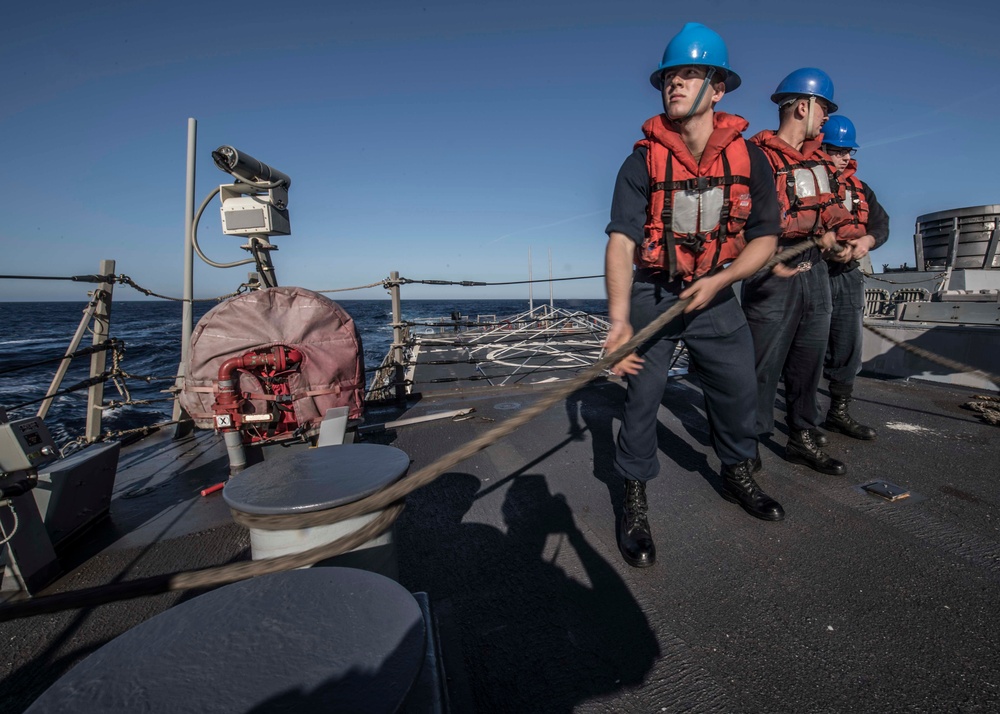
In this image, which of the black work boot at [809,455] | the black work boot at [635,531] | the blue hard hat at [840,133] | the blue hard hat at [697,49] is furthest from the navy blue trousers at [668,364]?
the blue hard hat at [840,133]

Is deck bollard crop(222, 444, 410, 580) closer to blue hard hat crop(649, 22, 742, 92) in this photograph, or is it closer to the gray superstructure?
blue hard hat crop(649, 22, 742, 92)

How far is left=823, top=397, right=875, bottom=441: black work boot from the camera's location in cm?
342

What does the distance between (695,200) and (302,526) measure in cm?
216

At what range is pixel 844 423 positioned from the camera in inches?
138

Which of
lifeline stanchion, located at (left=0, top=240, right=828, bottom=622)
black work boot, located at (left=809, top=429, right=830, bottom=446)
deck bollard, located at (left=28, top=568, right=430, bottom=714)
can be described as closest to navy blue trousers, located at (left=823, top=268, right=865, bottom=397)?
black work boot, located at (left=809, top=429, right=830, bottom=446)

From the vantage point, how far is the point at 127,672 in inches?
32.7

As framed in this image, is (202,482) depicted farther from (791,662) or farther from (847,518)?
(847,518)

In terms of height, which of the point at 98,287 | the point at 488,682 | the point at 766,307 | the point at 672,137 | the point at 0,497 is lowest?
the point at 488,682

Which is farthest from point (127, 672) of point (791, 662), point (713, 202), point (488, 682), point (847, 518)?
point (847, 518)

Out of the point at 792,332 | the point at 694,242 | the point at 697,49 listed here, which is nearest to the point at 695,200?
the point at 694,242

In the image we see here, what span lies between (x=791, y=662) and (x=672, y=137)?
2229 mm

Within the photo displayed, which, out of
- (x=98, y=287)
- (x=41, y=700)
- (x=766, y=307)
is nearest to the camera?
(x=41, y=700)

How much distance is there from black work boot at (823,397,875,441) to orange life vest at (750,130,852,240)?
1.42 metres

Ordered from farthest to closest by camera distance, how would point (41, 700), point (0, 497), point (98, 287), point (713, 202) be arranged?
point (98, 287), point (713, 202), point (0, 497), point (41, 700)
